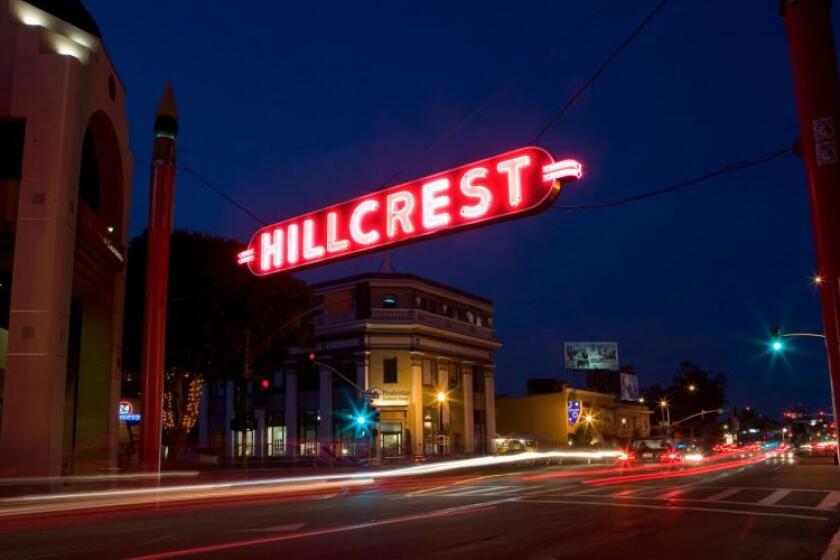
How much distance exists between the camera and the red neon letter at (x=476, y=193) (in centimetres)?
1352

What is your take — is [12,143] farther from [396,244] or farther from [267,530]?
[267,530]

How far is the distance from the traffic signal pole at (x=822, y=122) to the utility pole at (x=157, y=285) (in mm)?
18546

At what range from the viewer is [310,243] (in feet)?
55.0

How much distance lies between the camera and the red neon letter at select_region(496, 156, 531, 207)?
13070mm

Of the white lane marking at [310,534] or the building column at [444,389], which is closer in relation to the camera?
the white lane marking at [310,534]

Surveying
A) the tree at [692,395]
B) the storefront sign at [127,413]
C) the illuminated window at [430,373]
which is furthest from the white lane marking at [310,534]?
the tree at [692,395]

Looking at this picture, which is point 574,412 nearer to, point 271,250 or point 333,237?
point 271,250

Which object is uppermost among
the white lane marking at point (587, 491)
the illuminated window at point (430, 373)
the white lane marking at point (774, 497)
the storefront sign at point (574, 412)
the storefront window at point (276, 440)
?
the illuminated window at point (430, 373)

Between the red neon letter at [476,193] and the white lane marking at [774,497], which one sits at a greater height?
the red neon letter at [476,193]

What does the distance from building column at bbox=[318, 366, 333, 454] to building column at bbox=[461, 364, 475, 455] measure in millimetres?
9692

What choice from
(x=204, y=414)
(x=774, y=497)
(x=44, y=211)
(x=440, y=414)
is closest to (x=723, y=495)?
(x=774, y=497)

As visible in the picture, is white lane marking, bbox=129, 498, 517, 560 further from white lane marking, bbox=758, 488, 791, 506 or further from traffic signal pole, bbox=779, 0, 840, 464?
traffic signal pole, bbox=779, 0, 840, 464

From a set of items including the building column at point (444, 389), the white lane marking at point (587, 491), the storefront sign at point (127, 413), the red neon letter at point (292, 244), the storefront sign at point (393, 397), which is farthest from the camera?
the building column at point (444, 389)

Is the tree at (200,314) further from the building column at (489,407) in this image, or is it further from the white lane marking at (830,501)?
the building column at (489,407)
